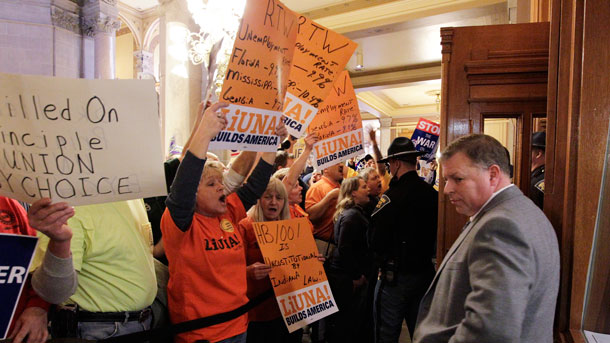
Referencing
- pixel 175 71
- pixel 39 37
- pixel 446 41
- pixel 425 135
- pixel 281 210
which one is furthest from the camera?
pixel 39 37

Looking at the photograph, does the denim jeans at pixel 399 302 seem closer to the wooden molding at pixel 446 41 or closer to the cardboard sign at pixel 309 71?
the cardboard sign at pixel 309 71

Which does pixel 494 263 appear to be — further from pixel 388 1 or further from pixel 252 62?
pixel 388 1

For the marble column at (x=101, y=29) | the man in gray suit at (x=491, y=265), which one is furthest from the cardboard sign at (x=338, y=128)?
the marble column at (x=101, y=29)

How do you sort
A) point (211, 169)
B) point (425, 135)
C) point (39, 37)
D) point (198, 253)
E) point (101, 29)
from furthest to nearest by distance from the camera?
point (101, 29)
point (39, 37)
point (425, 135)
point (211, 169)
point (198, 253)

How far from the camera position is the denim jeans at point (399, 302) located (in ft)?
9.59

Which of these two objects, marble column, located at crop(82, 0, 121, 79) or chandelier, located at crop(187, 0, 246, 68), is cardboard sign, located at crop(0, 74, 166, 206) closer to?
chandelier, located at crop(187, 0, 246, 68)

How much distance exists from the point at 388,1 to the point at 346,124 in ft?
15.2

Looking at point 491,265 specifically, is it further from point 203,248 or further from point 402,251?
point 402,251

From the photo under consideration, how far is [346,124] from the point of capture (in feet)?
9.80

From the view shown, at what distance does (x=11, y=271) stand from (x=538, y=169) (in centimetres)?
299

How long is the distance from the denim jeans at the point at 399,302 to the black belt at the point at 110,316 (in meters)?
1.85

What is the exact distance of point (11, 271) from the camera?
4.22 feet

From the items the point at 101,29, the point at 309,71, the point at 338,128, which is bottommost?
the point at 338,128

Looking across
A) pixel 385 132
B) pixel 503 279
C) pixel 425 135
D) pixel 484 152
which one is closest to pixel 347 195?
pixel 484 152
